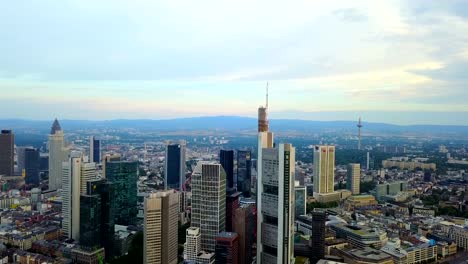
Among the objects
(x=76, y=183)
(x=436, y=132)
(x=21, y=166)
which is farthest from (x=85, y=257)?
(x=436, y=132)

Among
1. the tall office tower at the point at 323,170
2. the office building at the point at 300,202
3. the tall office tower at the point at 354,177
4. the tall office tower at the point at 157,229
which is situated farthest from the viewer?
the tall office tower at the point at 354,177

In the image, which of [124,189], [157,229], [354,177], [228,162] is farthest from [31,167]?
[354,177]

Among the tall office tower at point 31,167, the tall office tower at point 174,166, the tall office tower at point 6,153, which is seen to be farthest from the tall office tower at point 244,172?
the tall office tower at point 6,153

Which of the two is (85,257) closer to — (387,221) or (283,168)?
(283,168)

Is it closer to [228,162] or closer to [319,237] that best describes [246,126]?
[228,162]

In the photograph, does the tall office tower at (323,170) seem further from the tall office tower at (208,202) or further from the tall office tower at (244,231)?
the tall office tower at (244,231)
